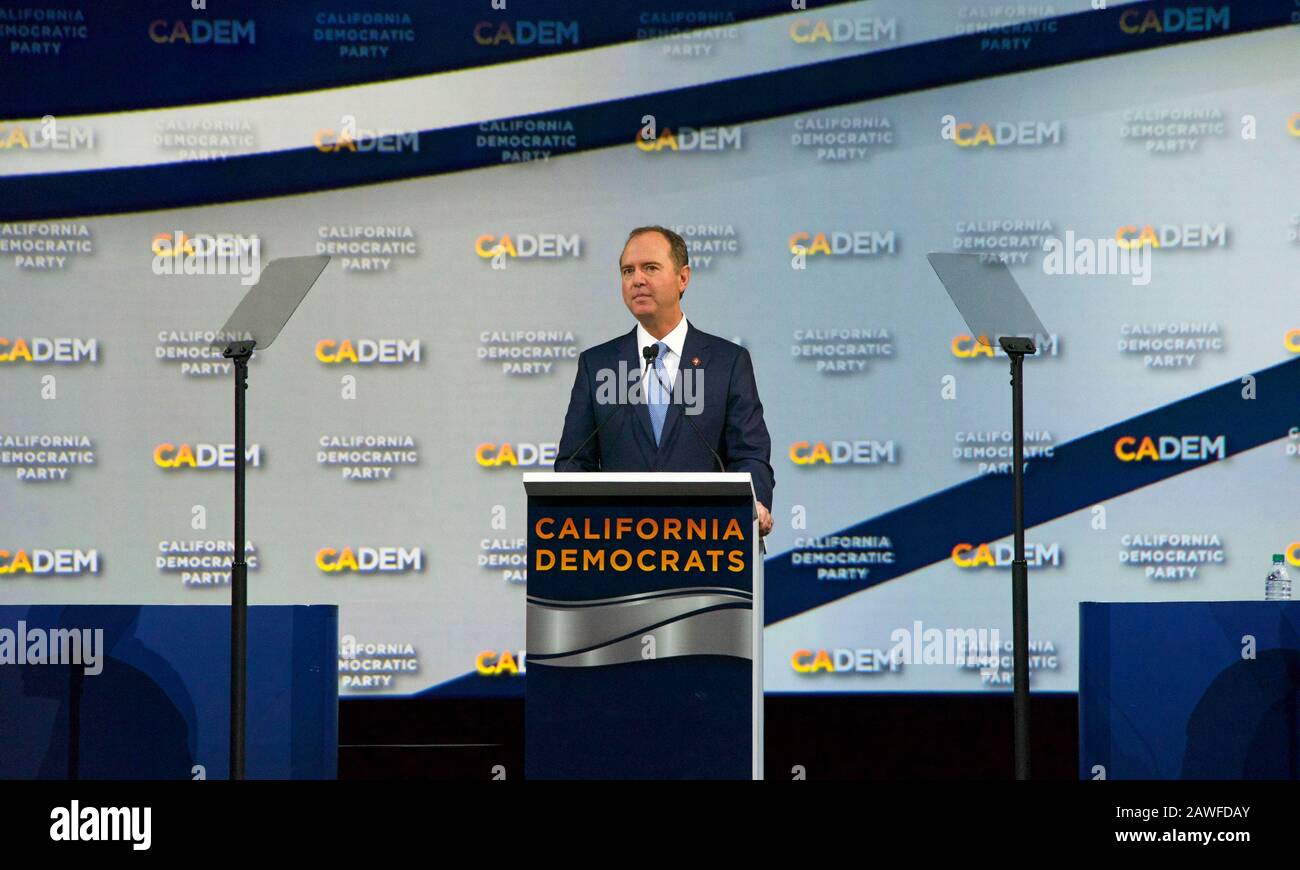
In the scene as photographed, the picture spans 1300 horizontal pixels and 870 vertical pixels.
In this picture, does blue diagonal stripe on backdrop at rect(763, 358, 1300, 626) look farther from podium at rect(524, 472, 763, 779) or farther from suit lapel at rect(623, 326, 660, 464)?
podium at rect(524, 472, 763, 779)

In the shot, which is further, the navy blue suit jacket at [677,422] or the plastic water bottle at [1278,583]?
the plastic water bottle at [1278,583]

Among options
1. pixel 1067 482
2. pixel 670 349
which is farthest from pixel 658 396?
pixel 1067 482

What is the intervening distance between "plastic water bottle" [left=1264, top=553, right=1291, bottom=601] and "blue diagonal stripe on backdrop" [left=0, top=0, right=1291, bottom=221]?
1.98m

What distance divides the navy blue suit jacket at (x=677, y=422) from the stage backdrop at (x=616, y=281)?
126cm

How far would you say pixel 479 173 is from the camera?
5656mm

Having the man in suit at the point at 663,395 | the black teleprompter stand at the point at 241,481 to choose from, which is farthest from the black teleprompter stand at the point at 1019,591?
the black teleprompter stand at the point at 241,481

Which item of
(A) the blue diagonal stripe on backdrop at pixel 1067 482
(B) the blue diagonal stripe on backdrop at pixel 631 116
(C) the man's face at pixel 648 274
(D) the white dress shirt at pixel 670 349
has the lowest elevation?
(A) the blue diagonal stripe on backdrop at pixel 1067 482

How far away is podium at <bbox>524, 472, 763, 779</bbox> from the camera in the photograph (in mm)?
3420

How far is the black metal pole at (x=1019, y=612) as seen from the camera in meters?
4.18

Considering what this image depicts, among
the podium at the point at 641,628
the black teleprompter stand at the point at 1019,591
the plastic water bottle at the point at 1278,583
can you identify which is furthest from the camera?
the plastic water bottle at the point at 1278,583

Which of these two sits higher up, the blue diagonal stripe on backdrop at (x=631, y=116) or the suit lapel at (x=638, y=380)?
the blue diagonal stripe on backdrop at (x=631, y=116)

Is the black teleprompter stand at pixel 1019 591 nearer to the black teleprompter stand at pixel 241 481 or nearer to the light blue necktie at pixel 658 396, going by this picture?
the light blue necktie at pixel 658 396

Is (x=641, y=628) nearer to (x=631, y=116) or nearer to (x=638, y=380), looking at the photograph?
(x=638, y=380)

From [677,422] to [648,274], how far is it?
431 mm
